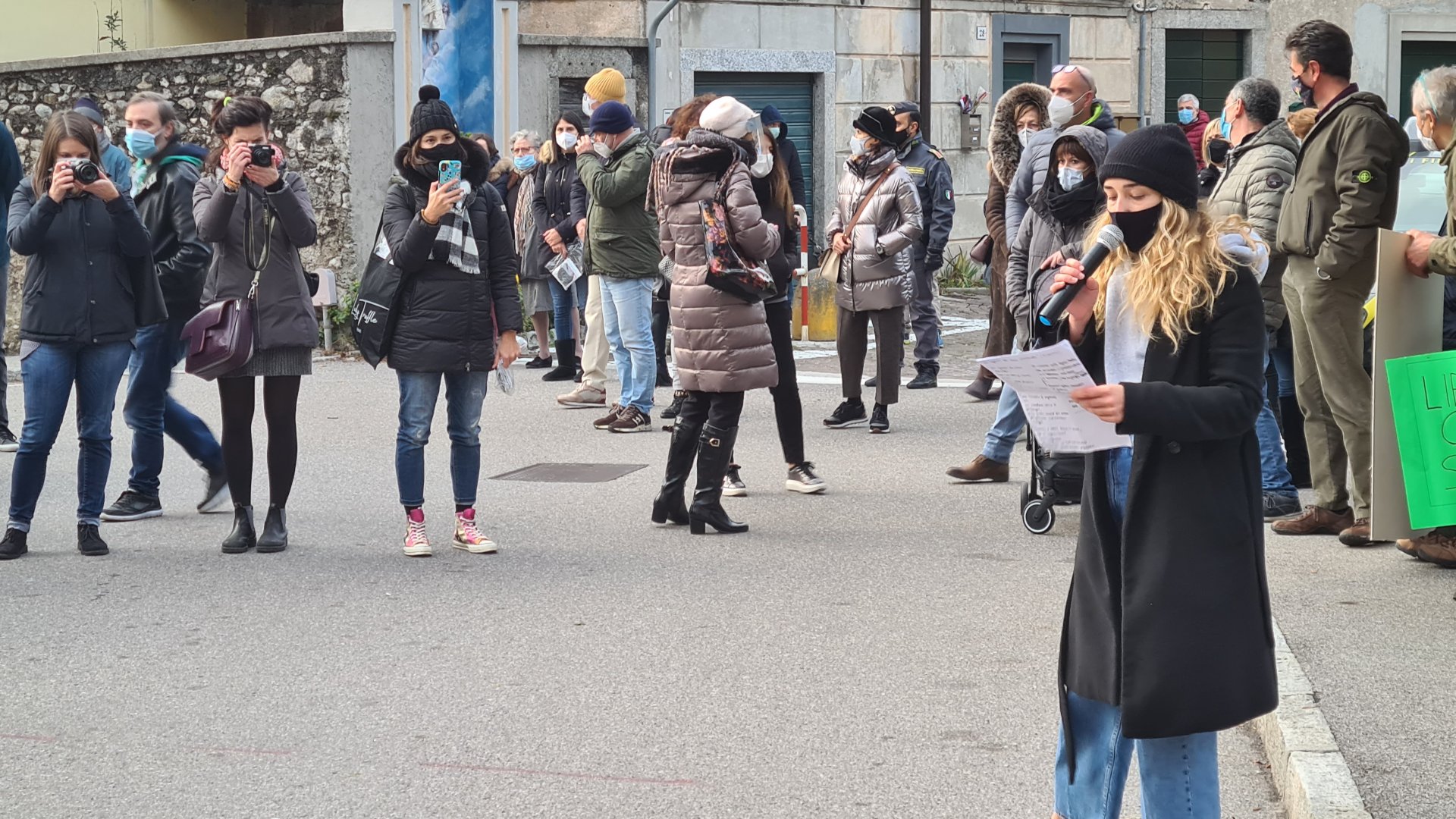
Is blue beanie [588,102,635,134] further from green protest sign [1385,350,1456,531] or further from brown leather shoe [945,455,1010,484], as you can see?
green protest sign [1385,350,1456,531]

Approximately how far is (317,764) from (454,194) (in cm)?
288

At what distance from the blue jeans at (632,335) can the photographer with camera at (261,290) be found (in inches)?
144

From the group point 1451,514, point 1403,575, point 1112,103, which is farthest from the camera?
point 1112,103

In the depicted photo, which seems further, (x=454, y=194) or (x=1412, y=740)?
(x=454, y=194)

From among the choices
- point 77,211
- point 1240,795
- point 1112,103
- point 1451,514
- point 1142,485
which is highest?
point 1112,103

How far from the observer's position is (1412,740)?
471 centimetres

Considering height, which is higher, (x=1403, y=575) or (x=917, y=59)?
(x=917, y=59)

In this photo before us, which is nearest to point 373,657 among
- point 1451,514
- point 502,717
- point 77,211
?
point 502,717

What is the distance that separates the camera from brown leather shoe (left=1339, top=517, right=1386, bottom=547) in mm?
7348

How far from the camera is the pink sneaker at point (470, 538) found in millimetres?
7590

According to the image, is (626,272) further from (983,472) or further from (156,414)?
(156,414)

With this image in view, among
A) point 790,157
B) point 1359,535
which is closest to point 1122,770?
point 1359,535

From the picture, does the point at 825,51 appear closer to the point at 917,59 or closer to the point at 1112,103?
the point at 917,59

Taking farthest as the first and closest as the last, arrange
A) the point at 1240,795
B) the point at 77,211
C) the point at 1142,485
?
the point at 77,211
the point at 1240,795
the point at 1142,485
